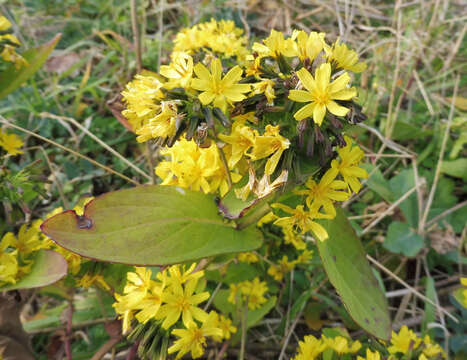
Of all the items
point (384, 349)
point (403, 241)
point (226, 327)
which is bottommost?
point (226, 327)

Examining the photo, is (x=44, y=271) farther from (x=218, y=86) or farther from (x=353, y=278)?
(x=353, y=278)

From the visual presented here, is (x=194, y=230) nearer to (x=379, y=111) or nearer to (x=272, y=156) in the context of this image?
(x=272, y=156)

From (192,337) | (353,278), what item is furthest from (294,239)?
(192,337)

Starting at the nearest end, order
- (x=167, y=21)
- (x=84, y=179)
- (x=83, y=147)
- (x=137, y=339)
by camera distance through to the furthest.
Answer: (x=137, y=339) → (x=84, y=179) → (x=83, y=147) → (x=167, y=21)

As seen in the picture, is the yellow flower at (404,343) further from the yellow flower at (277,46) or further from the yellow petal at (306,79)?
the yellow flower at (277,46)

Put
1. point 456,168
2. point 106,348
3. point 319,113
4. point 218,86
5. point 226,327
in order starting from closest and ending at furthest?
1. point 319,113
2. point 218,86
3. point 106,348
4. point 226,327
5. point 456,168

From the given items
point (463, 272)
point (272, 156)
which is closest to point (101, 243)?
point (272, 156)
